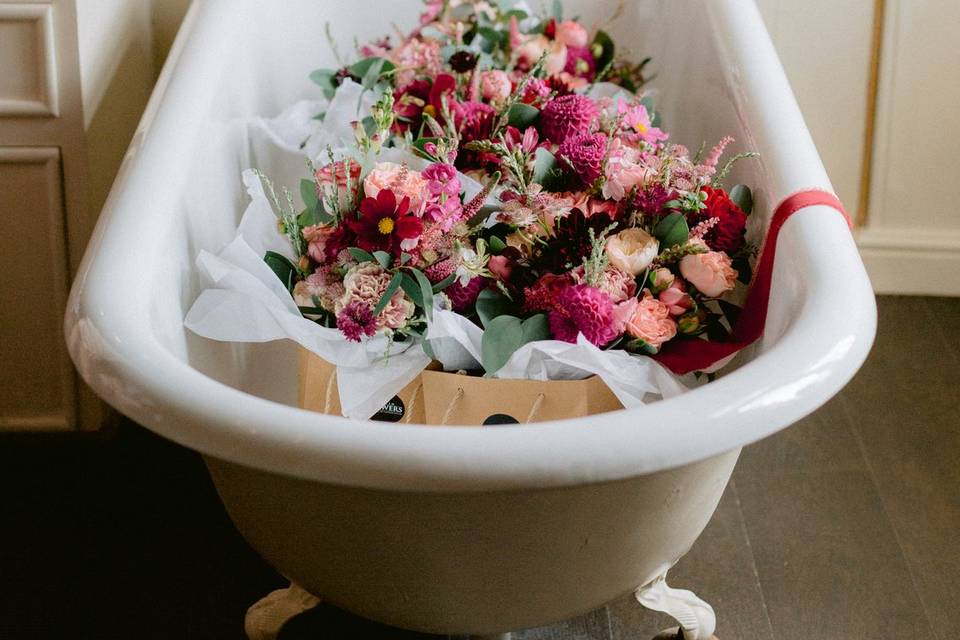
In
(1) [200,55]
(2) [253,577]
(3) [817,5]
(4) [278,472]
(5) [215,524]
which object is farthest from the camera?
(3) [817,5]

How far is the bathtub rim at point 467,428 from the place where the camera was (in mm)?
832

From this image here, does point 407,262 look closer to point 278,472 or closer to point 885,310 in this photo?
→ point 278,472

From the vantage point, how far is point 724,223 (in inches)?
53.9

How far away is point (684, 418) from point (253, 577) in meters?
1.01

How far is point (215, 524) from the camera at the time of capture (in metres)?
1.78

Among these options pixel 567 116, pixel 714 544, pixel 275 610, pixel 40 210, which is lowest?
pixel 714 544

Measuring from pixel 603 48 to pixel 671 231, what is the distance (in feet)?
2.99

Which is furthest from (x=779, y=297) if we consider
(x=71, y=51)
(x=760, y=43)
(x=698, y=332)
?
(x=71, y=51)

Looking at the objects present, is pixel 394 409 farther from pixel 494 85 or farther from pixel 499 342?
pixel 494 85

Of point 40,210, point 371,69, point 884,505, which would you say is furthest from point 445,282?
point 884,505

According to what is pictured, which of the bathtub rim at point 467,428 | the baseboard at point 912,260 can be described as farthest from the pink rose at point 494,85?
the baseboard at point 912,260

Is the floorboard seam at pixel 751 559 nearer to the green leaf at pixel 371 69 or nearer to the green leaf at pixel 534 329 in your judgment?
the green leaf at pixel 534 329

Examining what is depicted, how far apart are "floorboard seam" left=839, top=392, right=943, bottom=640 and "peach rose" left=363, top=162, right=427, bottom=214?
99 cm

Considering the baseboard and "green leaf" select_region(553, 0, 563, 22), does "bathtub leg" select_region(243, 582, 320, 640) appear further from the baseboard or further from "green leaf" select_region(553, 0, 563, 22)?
the baseboard
